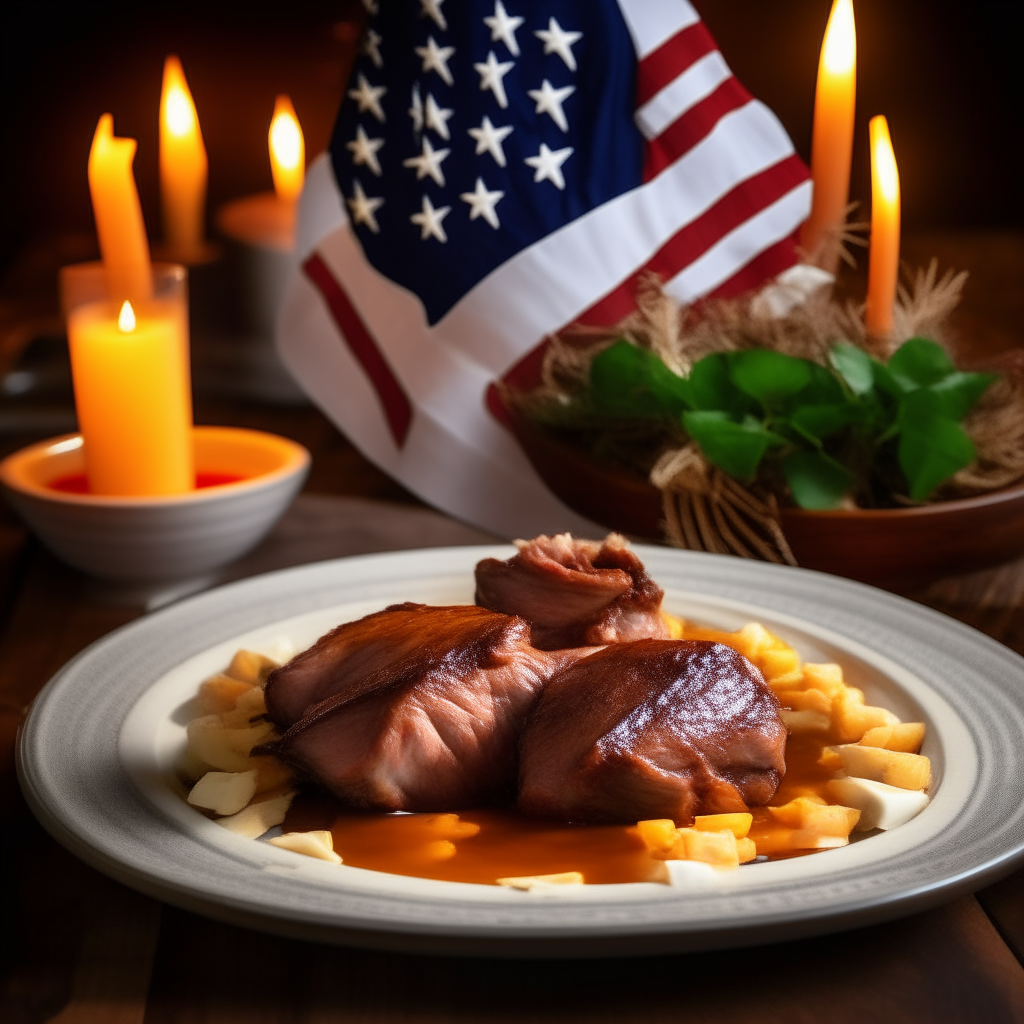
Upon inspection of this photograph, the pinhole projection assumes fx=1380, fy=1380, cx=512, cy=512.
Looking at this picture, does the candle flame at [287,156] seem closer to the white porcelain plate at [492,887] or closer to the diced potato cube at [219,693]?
the white porcelain plate at [492,887]

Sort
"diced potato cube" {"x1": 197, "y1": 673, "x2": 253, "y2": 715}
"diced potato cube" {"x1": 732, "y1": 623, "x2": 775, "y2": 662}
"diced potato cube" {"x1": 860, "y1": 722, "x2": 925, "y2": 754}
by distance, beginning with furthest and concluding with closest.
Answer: "diced potato cube" {"x1": 732, "y1": 623, "x2": 775, "y2": 662}, "diced potato cube" {"x1": 197, "y1": 673, "x2": 253, "y2": 715}, "diced potato cube" {"x1": 860, "y1": 722, "x2": 925, "y2": 754}

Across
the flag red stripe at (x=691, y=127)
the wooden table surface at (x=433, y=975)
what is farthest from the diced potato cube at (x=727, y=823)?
the flag red stripe at (x=691, y=127)

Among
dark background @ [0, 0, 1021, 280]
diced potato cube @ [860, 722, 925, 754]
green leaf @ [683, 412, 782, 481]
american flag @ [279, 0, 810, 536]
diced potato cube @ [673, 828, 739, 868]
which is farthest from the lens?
dark background @ [0, 0, 1021, 280]

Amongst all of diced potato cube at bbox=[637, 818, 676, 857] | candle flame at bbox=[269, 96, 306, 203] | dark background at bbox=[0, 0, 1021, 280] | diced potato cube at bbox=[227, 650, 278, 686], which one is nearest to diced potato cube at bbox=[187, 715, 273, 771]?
diced potato cube at bbox=[227, 650, 278, 686]

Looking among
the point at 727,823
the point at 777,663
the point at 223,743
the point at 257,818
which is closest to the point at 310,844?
the point at 257,818

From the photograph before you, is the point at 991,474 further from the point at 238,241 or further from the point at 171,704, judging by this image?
the point at 238,241

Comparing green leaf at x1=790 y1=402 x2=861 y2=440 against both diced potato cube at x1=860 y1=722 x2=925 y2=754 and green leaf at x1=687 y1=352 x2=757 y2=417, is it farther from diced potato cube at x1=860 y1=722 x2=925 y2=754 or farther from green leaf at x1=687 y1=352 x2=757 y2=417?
diced potato cube at x1=860 y1=722 x2=925 y2=754

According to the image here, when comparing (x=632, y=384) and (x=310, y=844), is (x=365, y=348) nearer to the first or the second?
(x=632, y=384)
